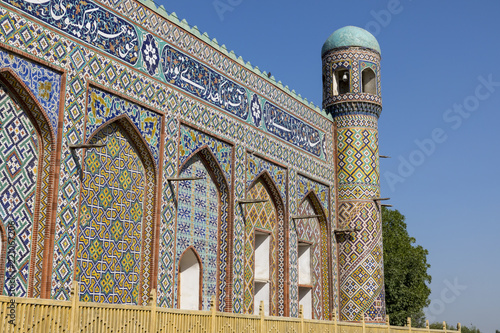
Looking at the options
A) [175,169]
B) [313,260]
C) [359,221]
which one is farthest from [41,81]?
[359,221]

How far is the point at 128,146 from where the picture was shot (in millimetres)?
8711

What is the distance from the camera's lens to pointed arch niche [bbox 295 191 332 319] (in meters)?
12.8

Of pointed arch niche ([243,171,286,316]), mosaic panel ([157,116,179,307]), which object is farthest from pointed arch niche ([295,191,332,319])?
mosaic panel ([157,116,179,307])

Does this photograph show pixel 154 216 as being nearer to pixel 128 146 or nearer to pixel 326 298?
pixel 128 146

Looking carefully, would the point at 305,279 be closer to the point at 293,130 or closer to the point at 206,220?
the point at 293,130

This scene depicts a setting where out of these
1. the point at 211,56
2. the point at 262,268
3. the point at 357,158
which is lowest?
the point at 262,268

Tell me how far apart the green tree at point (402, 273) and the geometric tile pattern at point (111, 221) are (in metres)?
14.6

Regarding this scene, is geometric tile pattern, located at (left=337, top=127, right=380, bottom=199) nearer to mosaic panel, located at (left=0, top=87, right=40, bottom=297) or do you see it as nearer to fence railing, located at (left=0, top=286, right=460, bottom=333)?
fence railing, located at (left=0, top=286, right=460, bottom=333)

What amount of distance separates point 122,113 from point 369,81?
26.4 feet

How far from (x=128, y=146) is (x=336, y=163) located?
654 centimetres

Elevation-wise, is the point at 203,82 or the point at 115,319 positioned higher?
the point at 203,82

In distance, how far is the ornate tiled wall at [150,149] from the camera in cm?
739

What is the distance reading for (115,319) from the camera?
5406mm

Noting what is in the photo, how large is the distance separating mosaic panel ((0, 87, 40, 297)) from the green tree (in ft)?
53.7
